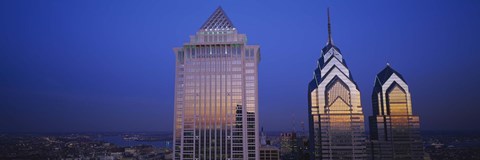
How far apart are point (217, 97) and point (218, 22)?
15.4 metres

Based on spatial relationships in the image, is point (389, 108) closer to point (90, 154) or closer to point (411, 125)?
point (411, 125)

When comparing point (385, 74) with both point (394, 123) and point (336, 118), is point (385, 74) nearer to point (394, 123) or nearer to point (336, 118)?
Result: point (394, 123)

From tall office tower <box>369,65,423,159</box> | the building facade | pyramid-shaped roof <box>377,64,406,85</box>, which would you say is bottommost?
the building facade

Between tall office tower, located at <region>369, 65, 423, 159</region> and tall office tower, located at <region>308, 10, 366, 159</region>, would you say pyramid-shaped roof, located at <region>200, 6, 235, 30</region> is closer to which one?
tall office tower, located at <region>308, 10, 366, 159</region>

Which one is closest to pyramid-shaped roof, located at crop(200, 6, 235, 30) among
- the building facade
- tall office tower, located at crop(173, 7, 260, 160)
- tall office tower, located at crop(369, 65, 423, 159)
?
tall office tower, located at crop(173, 7, 260, 160)

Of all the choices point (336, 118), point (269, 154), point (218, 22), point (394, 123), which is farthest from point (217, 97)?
point (394, 123)

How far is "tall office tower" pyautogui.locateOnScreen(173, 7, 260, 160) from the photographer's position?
67562mm

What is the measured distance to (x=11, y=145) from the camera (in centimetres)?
7300

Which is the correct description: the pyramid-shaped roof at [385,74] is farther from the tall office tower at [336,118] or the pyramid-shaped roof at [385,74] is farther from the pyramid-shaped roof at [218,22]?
the pyramid-shaped roof at [218,22]

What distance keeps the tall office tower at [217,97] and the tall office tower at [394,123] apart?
9216 cm

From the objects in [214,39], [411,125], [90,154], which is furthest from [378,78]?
[90,154]

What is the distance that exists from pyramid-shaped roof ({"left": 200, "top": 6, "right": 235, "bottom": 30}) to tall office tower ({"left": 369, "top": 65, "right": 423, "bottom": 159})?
95171mm

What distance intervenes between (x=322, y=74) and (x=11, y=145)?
107 m

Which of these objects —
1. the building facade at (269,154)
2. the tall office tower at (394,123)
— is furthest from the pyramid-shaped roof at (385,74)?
the building facade at (269,154)
